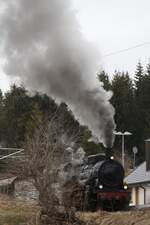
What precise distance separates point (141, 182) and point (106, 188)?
10.8 meters

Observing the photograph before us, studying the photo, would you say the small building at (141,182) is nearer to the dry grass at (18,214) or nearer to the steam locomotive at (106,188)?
the steam locomotive at (106,188)

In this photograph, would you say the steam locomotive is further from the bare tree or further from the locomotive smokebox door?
the bare tree

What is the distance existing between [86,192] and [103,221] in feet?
13.9

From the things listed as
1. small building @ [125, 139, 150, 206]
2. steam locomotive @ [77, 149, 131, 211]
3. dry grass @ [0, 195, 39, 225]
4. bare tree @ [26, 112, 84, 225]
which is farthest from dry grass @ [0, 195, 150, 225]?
small building @ [125, 139, 150, 206]

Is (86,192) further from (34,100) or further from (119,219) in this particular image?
(34,100)

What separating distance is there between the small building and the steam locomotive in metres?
8.97

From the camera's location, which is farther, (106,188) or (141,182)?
(141,182)

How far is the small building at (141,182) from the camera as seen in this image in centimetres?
3405

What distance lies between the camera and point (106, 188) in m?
23.5

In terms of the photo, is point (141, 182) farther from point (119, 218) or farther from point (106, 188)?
point (119, 218)

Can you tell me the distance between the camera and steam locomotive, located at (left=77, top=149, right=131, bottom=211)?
76.0ft

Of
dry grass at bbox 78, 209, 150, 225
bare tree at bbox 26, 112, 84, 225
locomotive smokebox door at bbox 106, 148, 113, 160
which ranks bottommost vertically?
dry grass at bbox 78, 209, 150, 225

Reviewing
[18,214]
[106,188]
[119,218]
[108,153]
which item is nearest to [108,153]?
[108,153]

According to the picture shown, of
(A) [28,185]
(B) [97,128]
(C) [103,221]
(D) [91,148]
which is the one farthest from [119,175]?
(D) [91,148]
